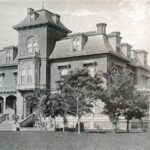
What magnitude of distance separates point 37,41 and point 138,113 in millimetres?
16425

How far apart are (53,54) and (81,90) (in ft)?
37.9

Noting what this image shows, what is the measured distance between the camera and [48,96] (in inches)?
1449

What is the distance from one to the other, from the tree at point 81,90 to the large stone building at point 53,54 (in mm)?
5693

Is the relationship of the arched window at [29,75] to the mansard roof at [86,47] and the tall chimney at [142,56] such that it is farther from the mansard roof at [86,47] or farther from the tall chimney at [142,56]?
the tall chimney at [142,56]

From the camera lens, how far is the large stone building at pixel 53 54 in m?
39.7

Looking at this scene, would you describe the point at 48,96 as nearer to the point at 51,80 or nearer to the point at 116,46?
the point at 51,80

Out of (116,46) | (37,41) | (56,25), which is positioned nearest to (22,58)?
(37,41)

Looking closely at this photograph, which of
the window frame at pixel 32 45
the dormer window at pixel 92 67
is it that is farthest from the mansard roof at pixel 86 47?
the window frame at pixel 32 45

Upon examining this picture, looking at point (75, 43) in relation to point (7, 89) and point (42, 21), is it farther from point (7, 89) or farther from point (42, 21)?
point (7, 89)

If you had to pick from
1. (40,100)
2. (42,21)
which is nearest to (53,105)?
(40,100)

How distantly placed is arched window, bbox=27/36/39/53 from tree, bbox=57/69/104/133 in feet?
34.1

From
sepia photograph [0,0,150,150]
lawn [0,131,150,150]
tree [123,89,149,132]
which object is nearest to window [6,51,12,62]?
sepia photograph [0,0,150,150]

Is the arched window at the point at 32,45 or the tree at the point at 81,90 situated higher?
the arched window at the point at 32,45

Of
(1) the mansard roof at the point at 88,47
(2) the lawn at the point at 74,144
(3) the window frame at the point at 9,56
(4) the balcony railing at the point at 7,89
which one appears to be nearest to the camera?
(2) the lawn at the point at 74,144
